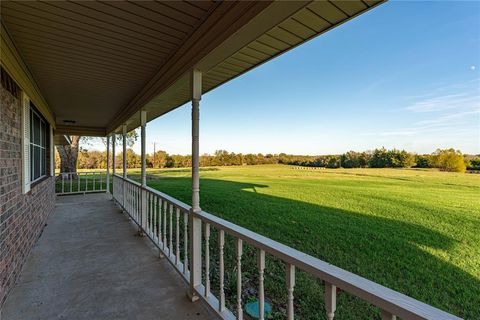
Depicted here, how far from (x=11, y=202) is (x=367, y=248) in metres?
5.70

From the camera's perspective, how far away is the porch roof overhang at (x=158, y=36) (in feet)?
4.81

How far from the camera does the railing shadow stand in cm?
316

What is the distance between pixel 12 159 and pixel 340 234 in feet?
19.6

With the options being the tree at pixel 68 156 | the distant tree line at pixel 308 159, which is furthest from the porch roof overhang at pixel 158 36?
the distant tree line at pixel 308 159

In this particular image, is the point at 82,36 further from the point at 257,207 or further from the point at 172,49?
the point at 257,207

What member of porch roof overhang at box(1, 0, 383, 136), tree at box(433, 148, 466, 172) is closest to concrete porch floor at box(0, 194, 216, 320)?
porch roof overhang at box(1, 0, 383, 136)

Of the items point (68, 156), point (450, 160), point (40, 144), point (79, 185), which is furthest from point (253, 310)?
point (450, 160)

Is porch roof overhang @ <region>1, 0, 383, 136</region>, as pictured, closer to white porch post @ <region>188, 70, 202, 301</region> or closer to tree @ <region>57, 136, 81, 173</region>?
white porch post @ <region>188, 70, 202, 301</region>

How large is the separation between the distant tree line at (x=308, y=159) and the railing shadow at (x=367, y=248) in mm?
16468

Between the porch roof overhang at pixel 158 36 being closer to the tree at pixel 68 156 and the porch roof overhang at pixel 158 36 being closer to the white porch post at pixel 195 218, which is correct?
the white porch post at pixel 195 218

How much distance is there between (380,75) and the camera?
48.4 ft

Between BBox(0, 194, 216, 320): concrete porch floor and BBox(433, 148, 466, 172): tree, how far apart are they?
22.7 m

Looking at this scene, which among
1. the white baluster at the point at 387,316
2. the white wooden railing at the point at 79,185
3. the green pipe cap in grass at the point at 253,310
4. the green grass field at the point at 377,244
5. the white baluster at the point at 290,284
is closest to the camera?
the white baluster at the point at 387,316

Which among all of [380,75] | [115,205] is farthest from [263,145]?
[115,205]
